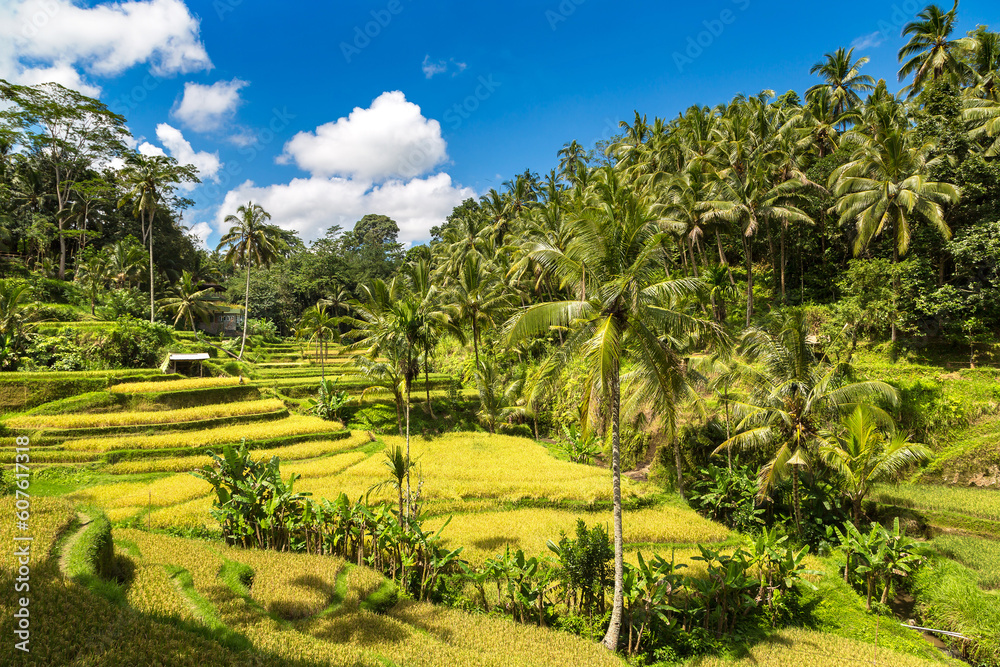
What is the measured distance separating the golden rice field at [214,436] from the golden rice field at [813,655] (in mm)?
18578

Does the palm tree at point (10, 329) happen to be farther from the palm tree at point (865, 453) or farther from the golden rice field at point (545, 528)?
the palm tree at point (865, 453)

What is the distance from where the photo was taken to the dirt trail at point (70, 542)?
7036 mm

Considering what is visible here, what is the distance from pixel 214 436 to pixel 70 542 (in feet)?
42.5

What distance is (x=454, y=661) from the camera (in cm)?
773

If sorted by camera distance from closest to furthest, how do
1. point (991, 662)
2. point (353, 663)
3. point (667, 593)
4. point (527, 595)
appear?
point (353, 663) → point (991, 662) → point (527, 595) → point (667, 593)

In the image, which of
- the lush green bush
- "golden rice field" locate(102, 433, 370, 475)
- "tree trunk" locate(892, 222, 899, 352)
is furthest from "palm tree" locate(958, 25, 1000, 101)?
the lush green bush

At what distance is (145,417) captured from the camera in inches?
784

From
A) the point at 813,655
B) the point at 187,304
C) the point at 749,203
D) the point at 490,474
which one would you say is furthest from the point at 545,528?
the point at 187,304

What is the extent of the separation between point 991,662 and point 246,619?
52.4ft

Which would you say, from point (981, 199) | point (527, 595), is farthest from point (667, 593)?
point (981, 199)

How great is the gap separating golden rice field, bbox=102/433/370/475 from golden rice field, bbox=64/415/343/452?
765 millimetres

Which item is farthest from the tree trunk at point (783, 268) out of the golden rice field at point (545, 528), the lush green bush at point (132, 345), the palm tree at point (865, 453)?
the lush green bush at point (132, 345)

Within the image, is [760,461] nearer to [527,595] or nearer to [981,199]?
[527,595]

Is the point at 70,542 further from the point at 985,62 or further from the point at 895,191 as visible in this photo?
the point at 985,62
